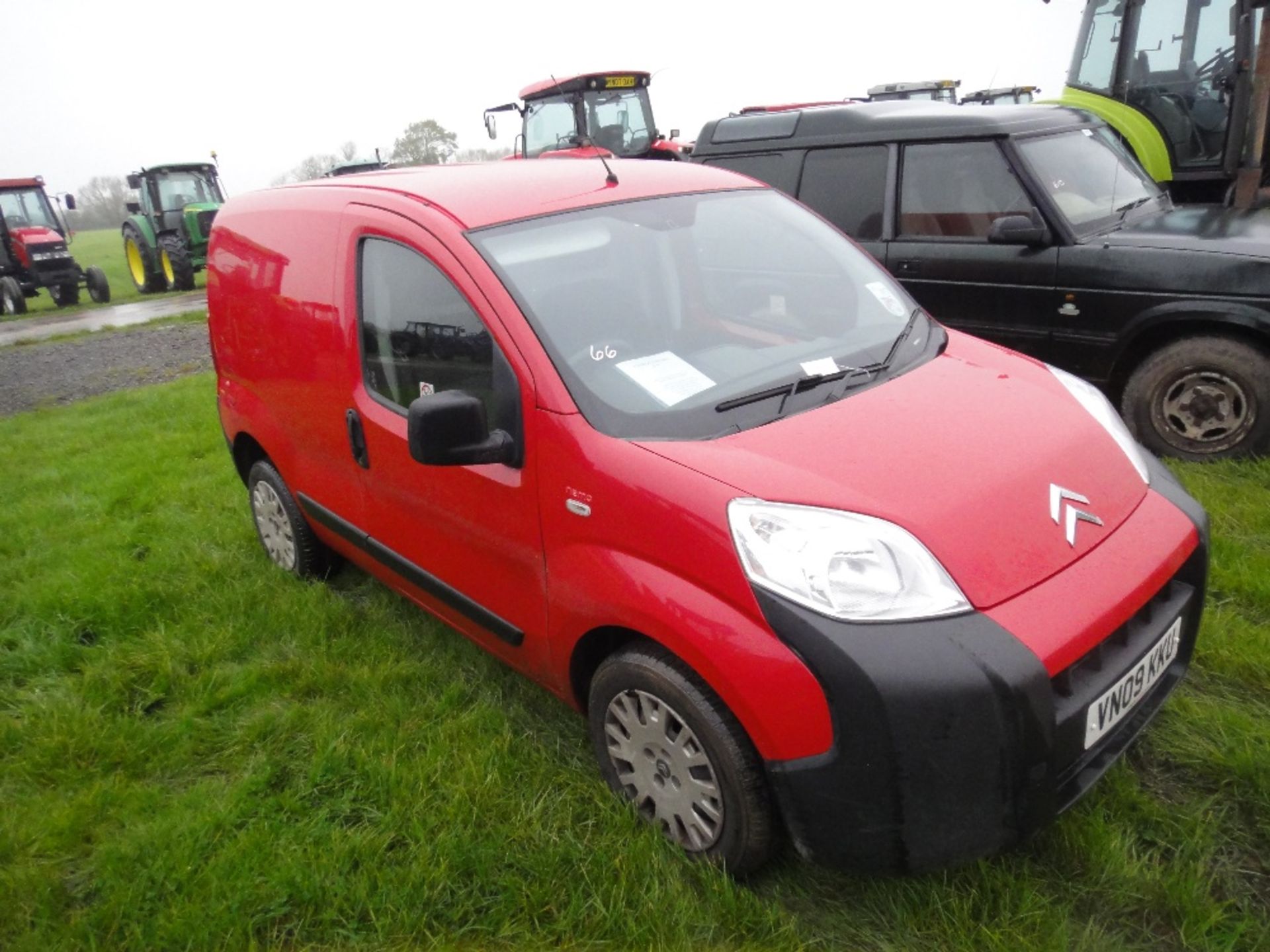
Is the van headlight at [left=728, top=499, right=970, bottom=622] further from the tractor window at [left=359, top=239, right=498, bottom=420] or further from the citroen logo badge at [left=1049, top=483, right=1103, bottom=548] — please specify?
the tractor window at [left=359, top=239, right=498, bottom=420]

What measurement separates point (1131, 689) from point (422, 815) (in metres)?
1.86

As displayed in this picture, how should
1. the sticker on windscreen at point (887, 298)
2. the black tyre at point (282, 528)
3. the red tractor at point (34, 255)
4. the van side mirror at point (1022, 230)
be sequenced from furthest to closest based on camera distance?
the red tractor at point (34, 255) < the van side mirror at point (1022, 230) < the black tyre at point (282, 528) < the sticker on windscreen at point (887, 298)

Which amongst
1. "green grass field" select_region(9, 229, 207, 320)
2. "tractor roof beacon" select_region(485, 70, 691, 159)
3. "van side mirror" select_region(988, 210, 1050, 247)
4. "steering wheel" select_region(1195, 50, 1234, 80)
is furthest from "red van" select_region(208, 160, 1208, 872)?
"tractor roof beacon" select_region(485, 70, 691, 159)

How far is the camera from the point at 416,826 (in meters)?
2.54

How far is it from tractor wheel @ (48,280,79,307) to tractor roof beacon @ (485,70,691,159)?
980cm

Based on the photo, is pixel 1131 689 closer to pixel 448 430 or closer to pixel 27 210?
pixel 448 430

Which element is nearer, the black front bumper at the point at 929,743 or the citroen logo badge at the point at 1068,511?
the black front bumper at the point at 929,743

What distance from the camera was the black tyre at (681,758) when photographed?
213 centimetres

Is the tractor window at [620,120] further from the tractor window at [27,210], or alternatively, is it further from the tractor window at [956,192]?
the tractor window at [27,210]

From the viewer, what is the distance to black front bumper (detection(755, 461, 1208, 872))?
1839 millimetres

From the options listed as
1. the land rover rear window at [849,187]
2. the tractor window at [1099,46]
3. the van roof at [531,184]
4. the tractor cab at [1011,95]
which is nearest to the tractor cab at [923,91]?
the tractor cab at [1011,95]

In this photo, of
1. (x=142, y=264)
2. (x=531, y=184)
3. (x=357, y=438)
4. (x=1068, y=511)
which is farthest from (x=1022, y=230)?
(x=142, y=264)

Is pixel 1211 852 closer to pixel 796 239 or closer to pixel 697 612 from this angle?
pixel 697 612

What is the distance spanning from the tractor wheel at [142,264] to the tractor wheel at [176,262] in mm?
210
